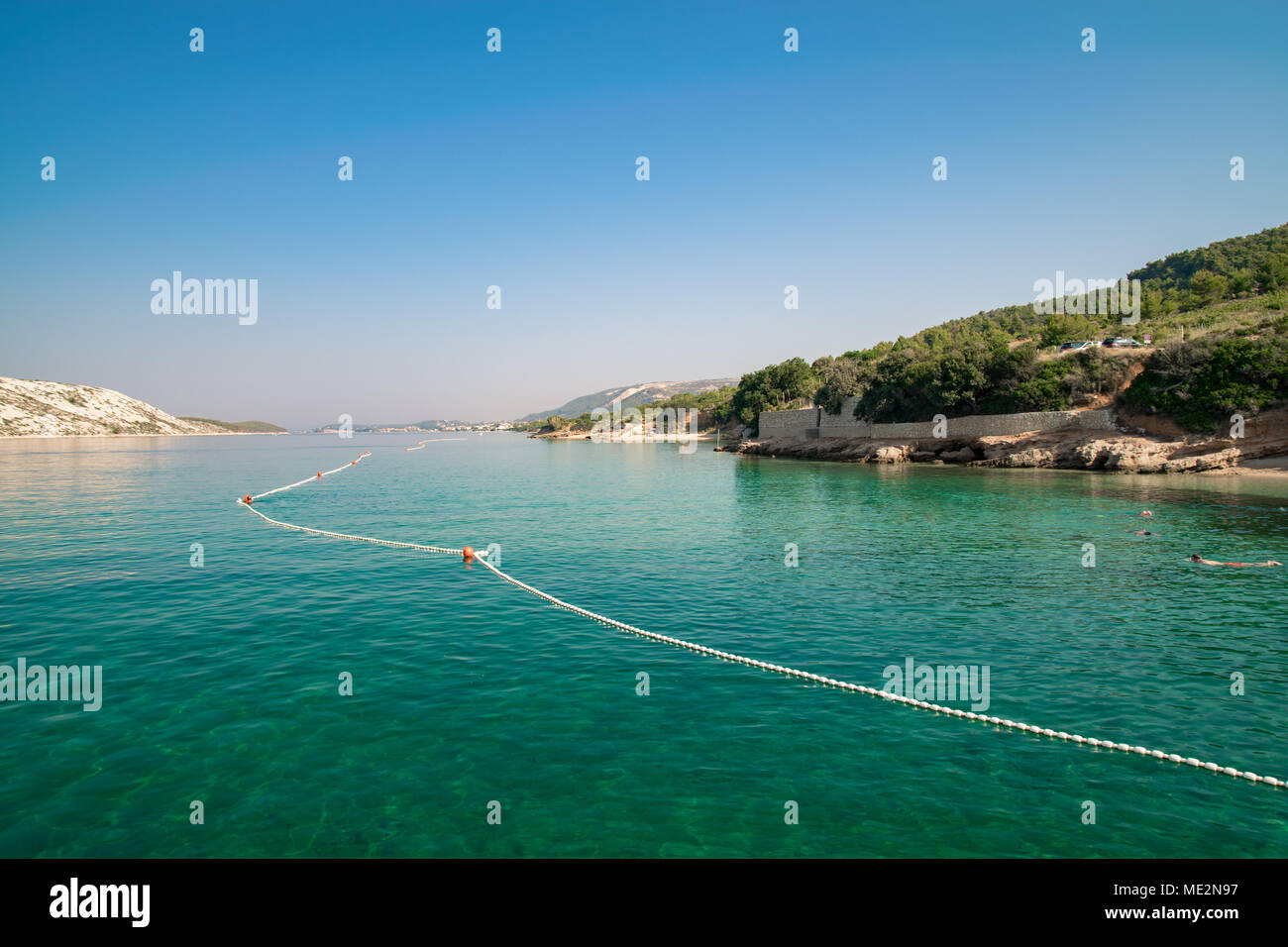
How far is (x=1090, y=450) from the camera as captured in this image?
182ft

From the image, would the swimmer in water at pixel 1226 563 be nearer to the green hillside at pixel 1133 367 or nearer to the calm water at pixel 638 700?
the calm water at pixel 638 700

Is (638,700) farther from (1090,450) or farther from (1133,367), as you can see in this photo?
(1133,367)

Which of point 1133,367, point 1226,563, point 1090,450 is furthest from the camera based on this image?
point 1133,367

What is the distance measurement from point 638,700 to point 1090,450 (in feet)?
189

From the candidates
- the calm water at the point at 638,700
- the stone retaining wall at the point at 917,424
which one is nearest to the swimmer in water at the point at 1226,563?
the calm water at the point at 638,700

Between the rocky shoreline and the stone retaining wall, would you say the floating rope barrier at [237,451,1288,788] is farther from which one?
the stone retaining wall

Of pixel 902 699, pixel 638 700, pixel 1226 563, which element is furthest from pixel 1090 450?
pixel 638 700

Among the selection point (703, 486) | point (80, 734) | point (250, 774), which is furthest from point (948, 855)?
point (703, 486)

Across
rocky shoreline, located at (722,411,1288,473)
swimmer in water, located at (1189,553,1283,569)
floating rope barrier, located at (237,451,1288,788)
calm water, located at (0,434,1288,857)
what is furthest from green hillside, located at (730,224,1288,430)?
floating rope barrier, located at (237,451,1288,788)

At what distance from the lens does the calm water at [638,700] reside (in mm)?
7648

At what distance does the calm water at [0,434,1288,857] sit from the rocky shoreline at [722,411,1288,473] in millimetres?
28445

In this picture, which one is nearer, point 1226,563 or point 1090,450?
point 1226,563

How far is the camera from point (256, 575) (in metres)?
20.8
